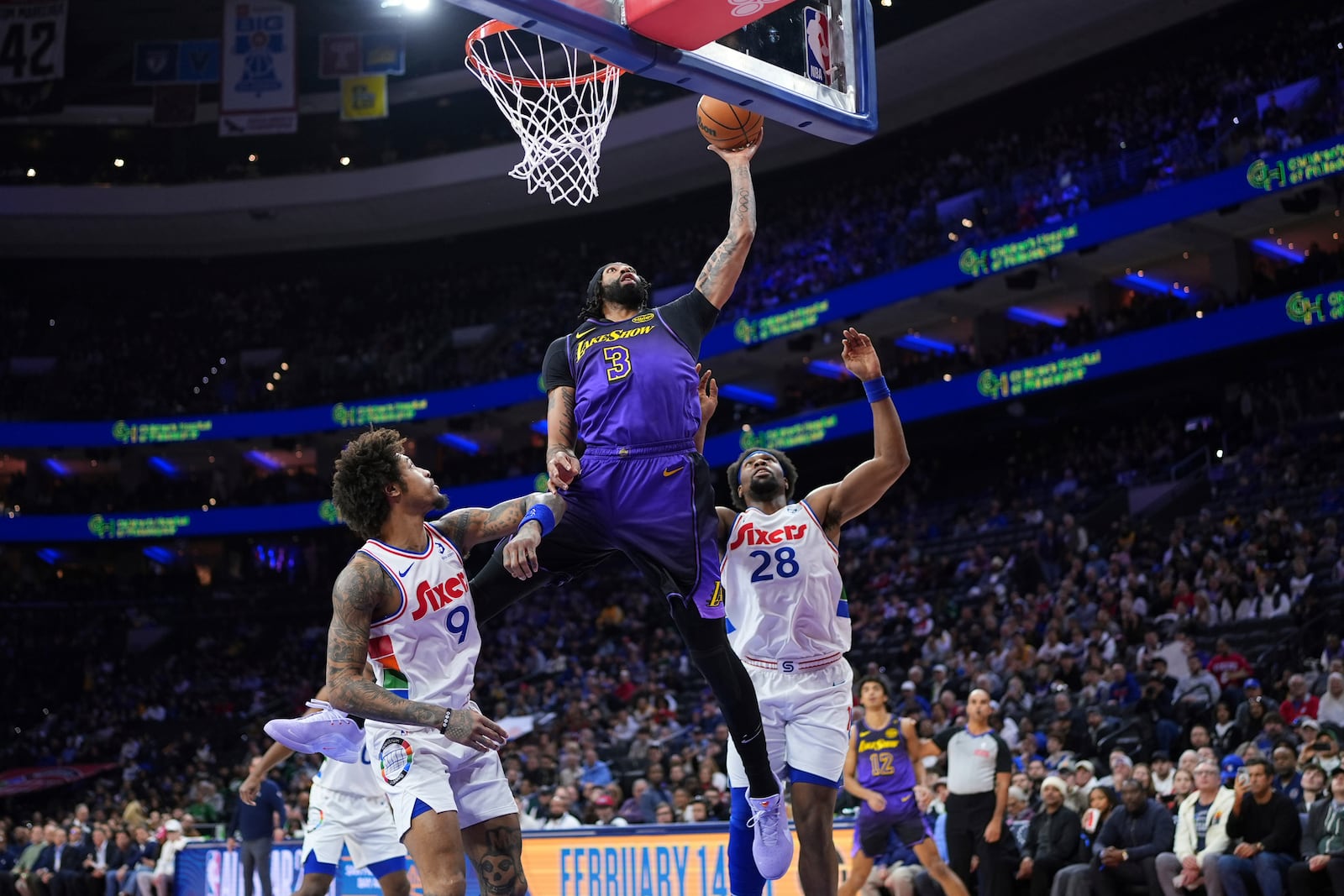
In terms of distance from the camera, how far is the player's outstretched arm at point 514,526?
206 inches

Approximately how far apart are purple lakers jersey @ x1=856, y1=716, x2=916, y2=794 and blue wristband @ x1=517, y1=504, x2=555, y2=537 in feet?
18.9

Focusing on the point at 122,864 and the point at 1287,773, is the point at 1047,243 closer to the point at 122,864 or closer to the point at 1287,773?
the point at 1287,773

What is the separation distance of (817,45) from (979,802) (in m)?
7.11

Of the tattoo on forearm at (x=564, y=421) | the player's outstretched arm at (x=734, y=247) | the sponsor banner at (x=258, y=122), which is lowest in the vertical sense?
the tattoo on forearm at (x=564, y=421)

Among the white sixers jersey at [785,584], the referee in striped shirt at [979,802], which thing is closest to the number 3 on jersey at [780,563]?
the white sixers jersey at [785,584]

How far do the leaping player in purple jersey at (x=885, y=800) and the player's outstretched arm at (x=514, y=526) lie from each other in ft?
17.6

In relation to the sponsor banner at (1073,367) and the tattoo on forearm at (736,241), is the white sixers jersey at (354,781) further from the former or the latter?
the sponsor banner at (1073,367)

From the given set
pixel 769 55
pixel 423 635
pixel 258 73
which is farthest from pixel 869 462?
pixel 258 73

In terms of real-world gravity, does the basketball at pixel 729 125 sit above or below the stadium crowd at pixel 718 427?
below

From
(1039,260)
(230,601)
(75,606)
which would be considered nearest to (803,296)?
(1039,260)

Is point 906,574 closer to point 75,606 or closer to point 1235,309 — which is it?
point 1235,309

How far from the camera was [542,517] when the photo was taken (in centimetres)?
541

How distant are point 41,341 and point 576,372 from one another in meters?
36.9

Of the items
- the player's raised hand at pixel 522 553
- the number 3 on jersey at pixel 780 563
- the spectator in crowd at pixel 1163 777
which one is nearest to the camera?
the player's raised hand at pixel 522 553
